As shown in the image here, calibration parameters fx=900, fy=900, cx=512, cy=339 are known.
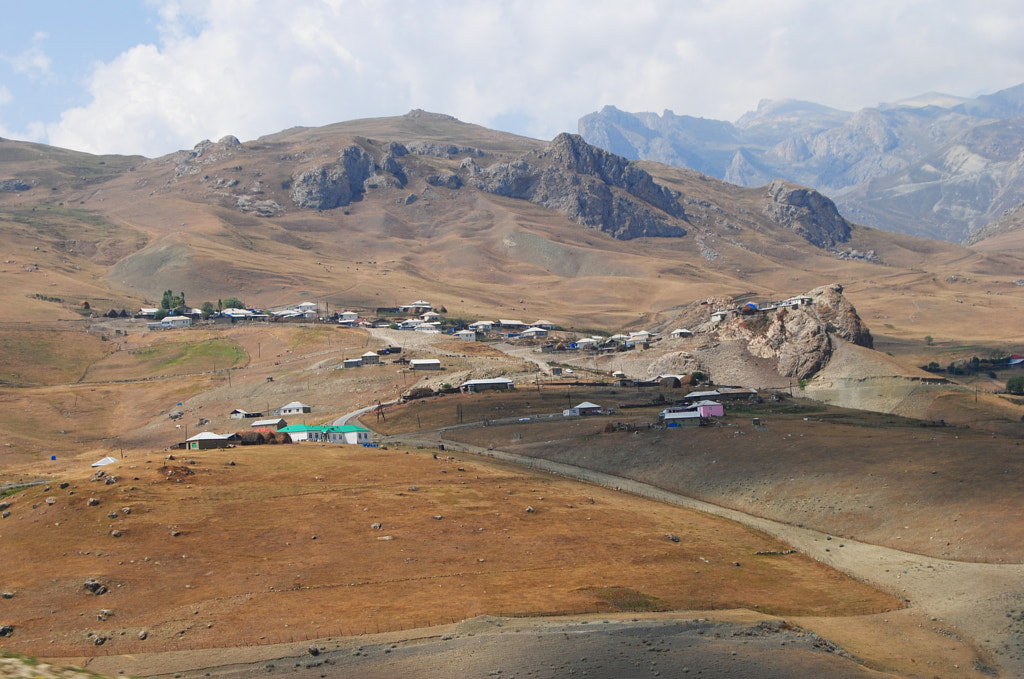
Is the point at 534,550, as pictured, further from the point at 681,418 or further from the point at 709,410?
the point at 709,410

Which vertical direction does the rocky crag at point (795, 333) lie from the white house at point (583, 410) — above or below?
above

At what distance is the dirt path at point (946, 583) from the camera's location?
4341 cm

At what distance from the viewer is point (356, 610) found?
41688mm

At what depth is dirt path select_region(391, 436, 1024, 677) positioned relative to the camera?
4341cm

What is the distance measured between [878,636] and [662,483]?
37004 millimetres

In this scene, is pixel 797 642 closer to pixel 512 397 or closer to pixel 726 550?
pixel 726 550

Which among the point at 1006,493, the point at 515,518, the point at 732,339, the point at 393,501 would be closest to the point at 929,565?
the point at 1006,493

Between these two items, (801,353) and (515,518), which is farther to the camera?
(801,353)

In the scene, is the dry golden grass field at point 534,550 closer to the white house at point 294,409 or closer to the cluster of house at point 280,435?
the cluster of house at point 280,435

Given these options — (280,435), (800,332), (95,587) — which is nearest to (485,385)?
(280,435)

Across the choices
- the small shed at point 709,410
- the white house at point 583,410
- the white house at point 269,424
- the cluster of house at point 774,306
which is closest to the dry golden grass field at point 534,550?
the small shed at point 709,410

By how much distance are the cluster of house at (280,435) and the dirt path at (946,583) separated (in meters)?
43.3

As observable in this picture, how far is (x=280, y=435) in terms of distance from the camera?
9056 centimetres

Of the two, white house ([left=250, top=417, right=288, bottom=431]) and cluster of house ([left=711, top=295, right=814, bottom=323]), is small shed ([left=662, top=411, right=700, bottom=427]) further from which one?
cluster of house ([left=711, top=295, right=814, bottom=323])
